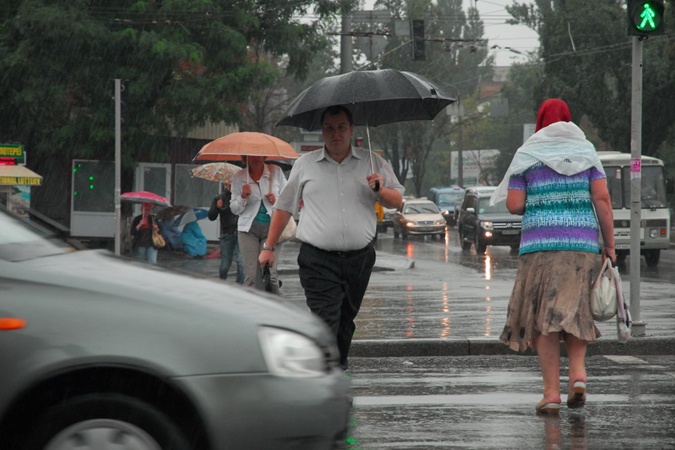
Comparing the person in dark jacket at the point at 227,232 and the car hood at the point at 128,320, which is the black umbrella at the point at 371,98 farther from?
the person in dark jacket at the point at 227,232

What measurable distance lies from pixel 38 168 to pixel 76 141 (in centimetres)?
439

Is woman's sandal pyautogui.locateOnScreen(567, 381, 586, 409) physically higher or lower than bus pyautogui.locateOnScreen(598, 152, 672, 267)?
lower

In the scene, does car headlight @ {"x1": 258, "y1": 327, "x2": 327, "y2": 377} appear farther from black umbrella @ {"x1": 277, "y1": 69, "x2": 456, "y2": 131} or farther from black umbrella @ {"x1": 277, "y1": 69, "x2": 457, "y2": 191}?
black umbrella @ {"x1": 277, "y1": 69, "x2": 456, "y2": 131}

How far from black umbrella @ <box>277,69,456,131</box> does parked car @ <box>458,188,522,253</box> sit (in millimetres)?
25202

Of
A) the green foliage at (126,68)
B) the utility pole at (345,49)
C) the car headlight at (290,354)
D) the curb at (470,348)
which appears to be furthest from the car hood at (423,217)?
the car headlight at (290,354)

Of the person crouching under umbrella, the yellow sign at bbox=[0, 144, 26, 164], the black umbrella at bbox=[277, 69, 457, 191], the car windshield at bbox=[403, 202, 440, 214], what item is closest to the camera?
the black umbrella at bbox=[277, 69, 457, 191]

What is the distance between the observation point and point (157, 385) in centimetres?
424

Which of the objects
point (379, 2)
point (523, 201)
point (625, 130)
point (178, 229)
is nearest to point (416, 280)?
point (178, 229)

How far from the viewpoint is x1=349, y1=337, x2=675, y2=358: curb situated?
412 inches

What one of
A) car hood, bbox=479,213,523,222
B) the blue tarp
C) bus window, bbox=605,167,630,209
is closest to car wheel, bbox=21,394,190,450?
bus window, bbox=605,167,630,209

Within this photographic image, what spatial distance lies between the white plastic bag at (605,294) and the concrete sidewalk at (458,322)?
2383mm

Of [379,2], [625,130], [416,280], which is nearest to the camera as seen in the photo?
[416,280]

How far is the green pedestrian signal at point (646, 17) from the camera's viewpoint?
10.8 m

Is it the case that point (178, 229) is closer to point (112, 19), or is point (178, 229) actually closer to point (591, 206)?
point (112, 19)
